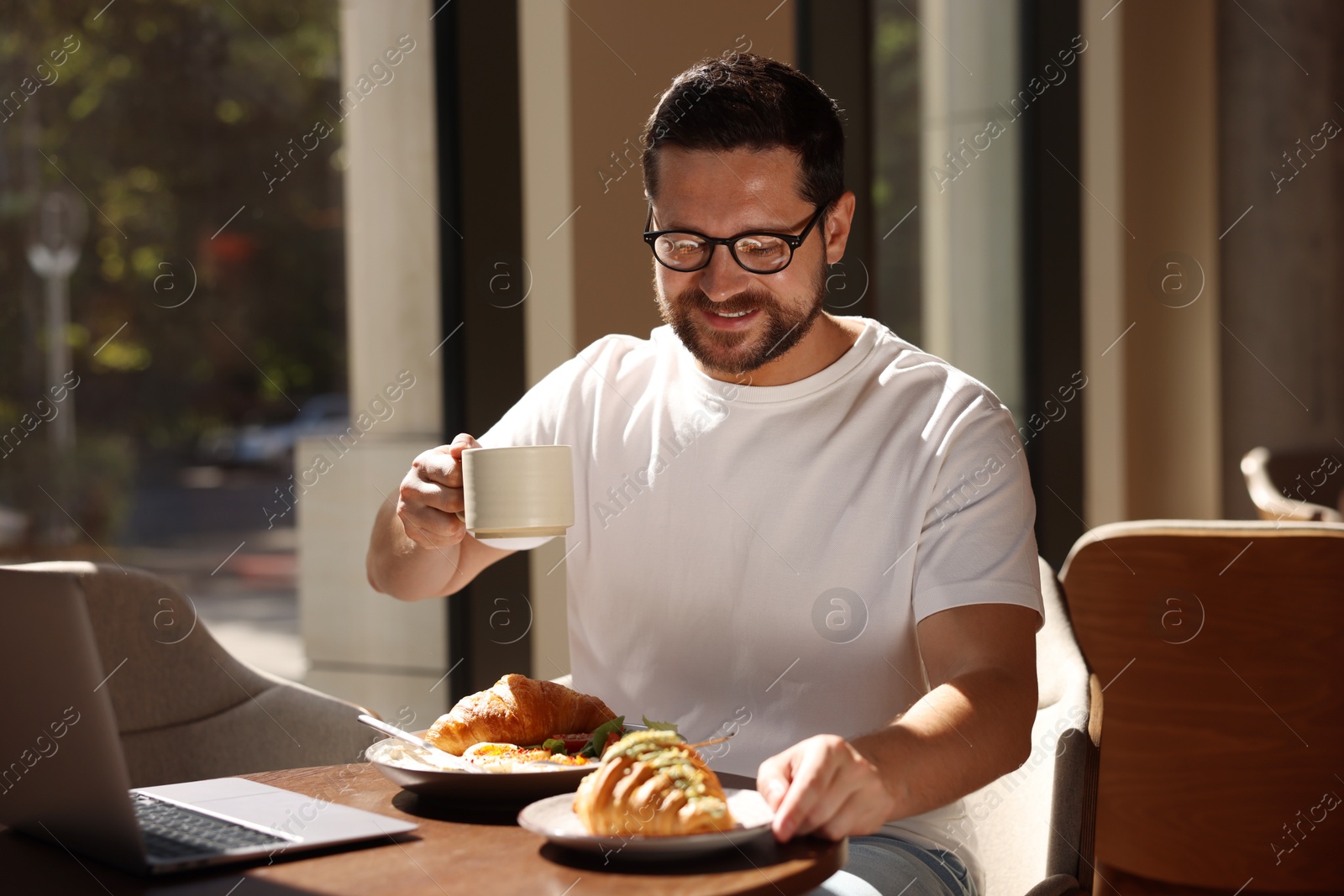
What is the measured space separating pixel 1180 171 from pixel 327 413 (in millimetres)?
3539

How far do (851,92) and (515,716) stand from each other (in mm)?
2432

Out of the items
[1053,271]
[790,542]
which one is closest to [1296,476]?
[1053,271]

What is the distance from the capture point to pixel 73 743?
93 centimetres

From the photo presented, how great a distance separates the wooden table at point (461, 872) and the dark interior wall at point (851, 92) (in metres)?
2.26

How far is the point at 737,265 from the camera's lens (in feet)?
5.34

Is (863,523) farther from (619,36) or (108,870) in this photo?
(619,36)

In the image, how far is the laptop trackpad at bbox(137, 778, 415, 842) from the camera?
3.46 feet

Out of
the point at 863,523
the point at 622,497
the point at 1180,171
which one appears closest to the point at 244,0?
the point at 622,497

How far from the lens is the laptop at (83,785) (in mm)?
904

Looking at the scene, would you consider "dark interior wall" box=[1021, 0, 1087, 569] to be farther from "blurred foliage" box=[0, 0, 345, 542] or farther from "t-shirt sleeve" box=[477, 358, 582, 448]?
"t-shirt sleeve" box=[477, 358, 582, 448]

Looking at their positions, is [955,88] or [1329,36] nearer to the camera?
[955,88]

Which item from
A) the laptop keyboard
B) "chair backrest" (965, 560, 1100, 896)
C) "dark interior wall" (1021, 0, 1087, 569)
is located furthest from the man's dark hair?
"dark interior wall" (1021, 0, 1087, 569)

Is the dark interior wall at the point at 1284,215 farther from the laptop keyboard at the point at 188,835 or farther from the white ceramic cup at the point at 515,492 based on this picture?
the laptop keyboard at the point at 188,835

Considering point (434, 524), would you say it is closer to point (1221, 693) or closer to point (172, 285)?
point (172, 285)
